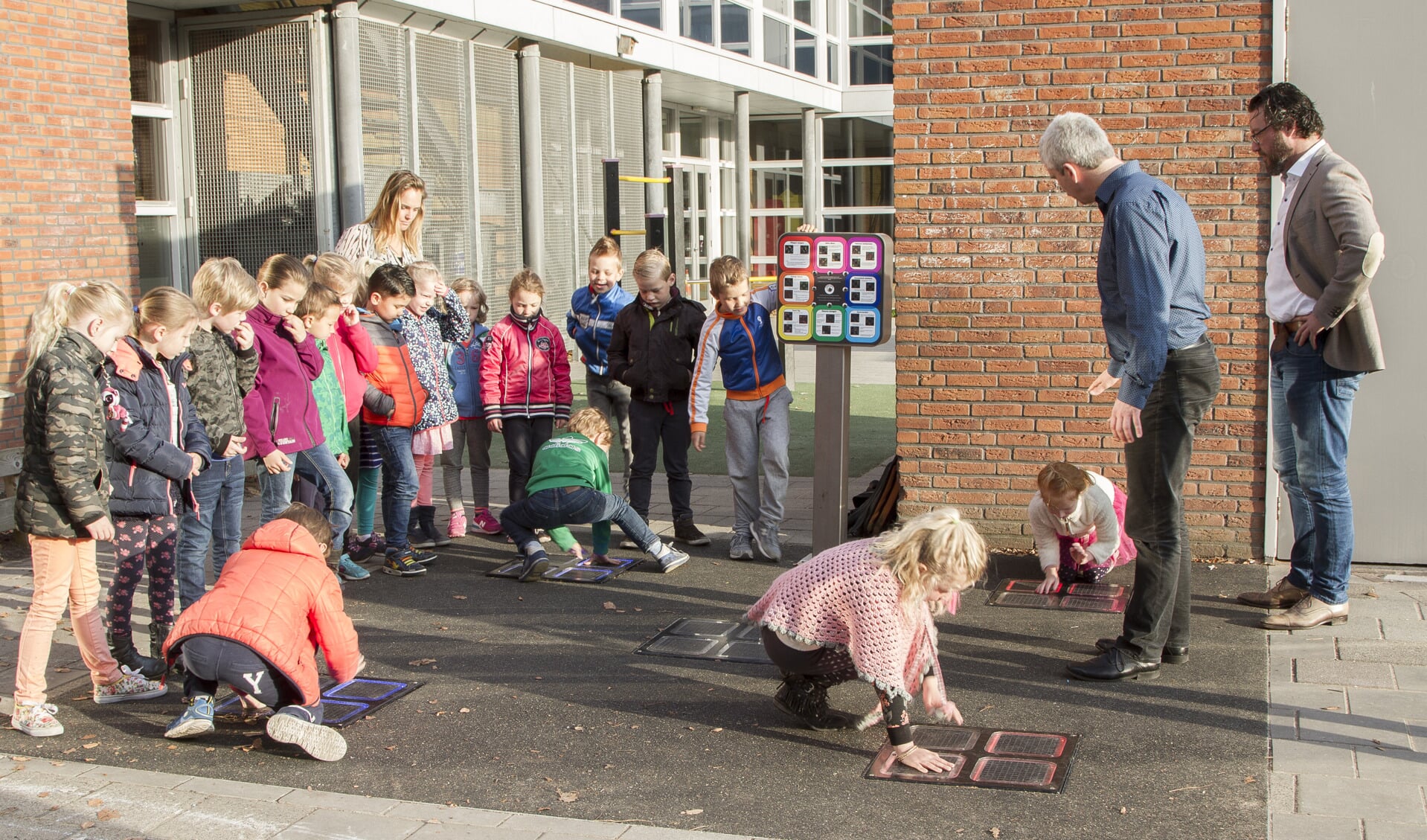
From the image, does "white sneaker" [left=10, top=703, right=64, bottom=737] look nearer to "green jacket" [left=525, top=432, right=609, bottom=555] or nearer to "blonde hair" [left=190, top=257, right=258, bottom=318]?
"blonde hair" [left=190, top=257, right=258, bottom=318]

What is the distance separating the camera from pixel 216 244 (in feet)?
41.5

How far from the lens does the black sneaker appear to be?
7809mm

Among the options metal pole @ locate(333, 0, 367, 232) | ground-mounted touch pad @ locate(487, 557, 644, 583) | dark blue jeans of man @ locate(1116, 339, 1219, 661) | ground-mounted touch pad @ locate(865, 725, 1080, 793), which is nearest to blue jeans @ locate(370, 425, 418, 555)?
ground-mounted touch pad @ locate(487, 557, 644, 583)

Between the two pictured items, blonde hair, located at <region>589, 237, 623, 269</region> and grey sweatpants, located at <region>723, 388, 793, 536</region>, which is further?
blonde hair, located at <region>589, 237, 623, 269</region>

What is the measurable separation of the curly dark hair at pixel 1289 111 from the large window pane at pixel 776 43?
18.9 m

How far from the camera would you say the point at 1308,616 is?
5.73m

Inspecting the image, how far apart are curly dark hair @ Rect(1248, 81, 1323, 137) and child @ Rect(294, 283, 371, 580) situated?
14.7 ft

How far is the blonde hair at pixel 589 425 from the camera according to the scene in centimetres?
724

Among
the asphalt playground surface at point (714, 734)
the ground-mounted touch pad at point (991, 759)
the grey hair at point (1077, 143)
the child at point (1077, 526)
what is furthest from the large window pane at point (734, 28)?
the ground-mounted touch pad at point (991, 759)

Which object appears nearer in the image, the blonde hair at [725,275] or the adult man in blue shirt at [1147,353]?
the adult man in blue shirt at [1147,353]

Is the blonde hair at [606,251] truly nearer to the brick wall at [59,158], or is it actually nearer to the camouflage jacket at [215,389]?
the camouflage jacket at [215,389]

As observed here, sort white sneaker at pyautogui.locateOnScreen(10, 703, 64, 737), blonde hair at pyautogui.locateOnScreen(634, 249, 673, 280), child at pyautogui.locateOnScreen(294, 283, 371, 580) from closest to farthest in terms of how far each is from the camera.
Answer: white sneaker at pyautogui.locateOnScreen(10, 703, 64, 737), child at pyautogui.locateOnScreen(294, 283, 371, 580), blonde hair at pyautogui.locateOnScreen(634, 249, 673, 280)

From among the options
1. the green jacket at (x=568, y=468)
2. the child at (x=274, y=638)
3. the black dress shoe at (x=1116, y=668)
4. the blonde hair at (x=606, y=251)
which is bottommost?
the black dress shoe at (x=1116, y=668)

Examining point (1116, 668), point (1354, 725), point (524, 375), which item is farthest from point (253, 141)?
point (1354, 725)
